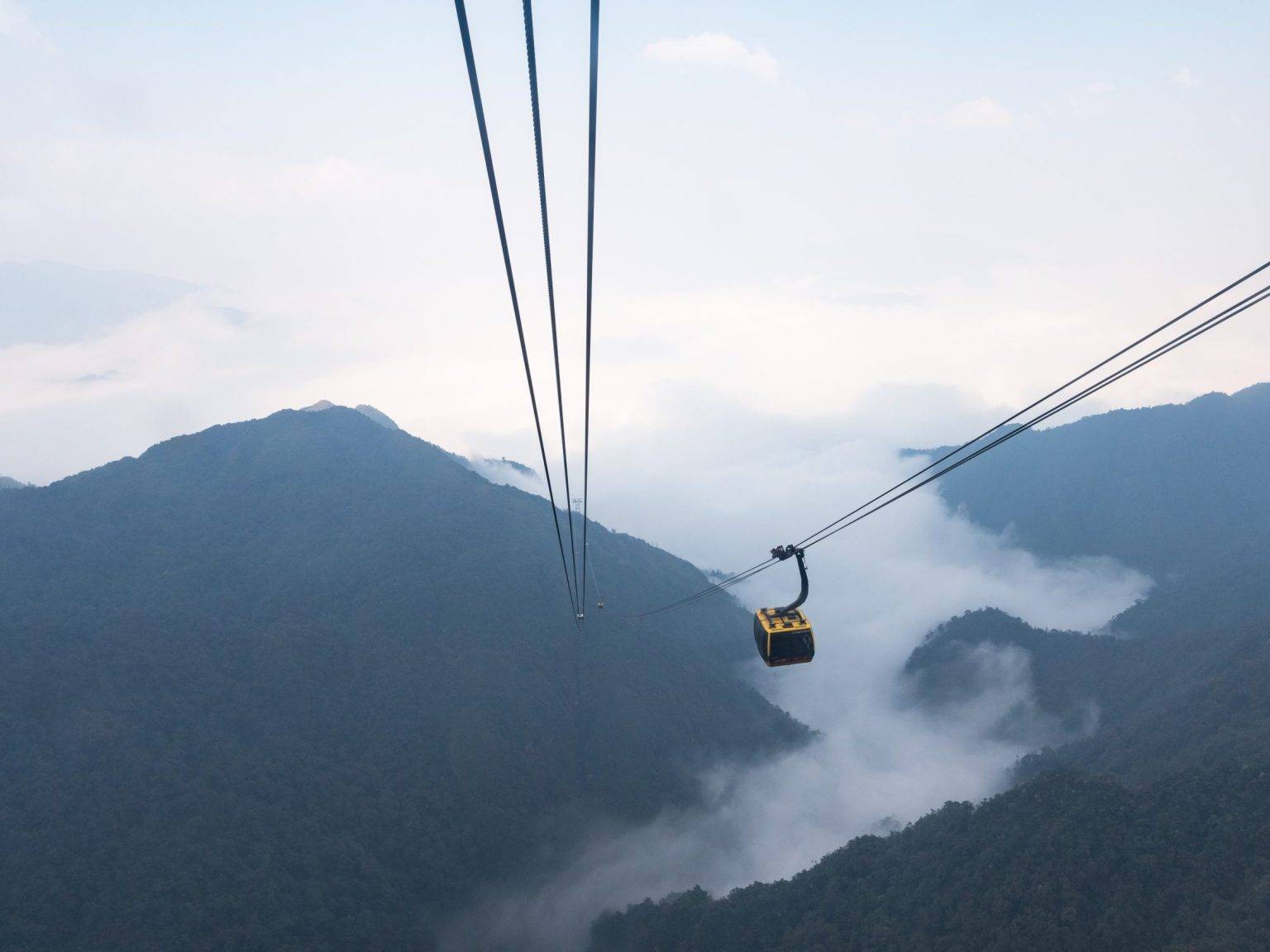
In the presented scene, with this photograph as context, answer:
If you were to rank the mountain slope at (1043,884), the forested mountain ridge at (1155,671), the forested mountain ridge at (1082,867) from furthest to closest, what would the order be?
the forested mountain ridge at (1155,671) → the forested mountain ridge at (1082,867) → the mountain slope at (1043,884)

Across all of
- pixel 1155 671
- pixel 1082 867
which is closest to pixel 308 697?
pixel 1082 867

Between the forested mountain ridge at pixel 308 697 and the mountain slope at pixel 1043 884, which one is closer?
the mountain slope at pixel 1043 884

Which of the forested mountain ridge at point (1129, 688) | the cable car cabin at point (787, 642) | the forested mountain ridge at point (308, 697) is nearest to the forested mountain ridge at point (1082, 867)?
the forested mountain ridge at point (1129, 688)

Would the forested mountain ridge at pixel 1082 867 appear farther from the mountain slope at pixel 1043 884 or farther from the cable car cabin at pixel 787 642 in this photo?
the cable car cabin at pixel 787 642

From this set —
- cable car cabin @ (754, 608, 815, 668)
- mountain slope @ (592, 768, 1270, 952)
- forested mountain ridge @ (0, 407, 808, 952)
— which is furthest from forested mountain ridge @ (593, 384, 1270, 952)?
cable car cabin @ (754, 608, 815, 668)

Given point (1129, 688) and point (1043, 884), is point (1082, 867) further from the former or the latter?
point (1129, 688)

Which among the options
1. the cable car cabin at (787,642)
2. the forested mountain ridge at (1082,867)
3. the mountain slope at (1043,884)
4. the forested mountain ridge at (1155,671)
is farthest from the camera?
the forested mountain ridge at (1155,671)

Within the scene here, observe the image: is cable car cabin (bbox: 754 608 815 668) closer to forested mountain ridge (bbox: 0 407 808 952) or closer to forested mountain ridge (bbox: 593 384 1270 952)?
forested mountain ridge (bbox: 593 384 1270 952)
